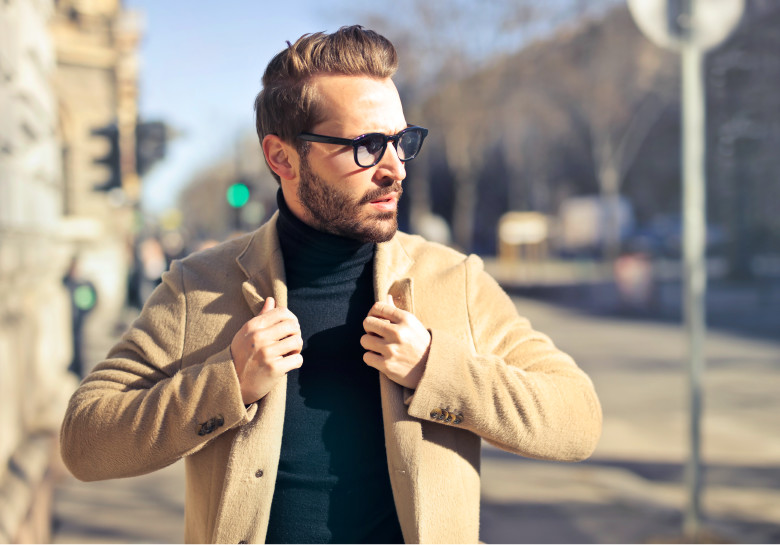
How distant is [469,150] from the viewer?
99.7 feet

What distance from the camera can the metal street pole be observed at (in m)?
5.37

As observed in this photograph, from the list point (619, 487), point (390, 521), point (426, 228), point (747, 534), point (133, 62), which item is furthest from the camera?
point (133, 62)

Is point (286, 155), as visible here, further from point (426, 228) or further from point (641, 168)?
point (641, 168)

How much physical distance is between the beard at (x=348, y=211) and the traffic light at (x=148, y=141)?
837 centimetres

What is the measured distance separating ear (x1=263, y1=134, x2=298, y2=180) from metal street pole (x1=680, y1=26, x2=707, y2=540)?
4.01 meters

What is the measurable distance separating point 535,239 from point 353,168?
27.2 meters

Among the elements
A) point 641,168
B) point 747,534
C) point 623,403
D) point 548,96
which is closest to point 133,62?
point 548,96

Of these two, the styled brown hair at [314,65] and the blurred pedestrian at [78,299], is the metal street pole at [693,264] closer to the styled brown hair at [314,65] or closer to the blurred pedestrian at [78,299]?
the styled brown hair at [314,65]

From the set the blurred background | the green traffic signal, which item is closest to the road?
the blurred background

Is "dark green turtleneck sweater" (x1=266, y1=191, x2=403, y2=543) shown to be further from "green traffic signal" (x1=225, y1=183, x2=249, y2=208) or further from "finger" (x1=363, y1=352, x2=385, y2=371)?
"green traffic signal" (x1=225, y1=183, x2=249, y2=208)

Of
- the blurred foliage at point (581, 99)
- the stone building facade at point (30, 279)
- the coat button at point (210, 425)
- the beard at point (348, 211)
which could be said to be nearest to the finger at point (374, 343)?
the beard at point (348, 211)

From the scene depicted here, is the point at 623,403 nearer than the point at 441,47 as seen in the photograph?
Yes

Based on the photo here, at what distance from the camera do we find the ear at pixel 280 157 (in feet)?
6.25

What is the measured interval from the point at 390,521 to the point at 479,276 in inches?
23.6
